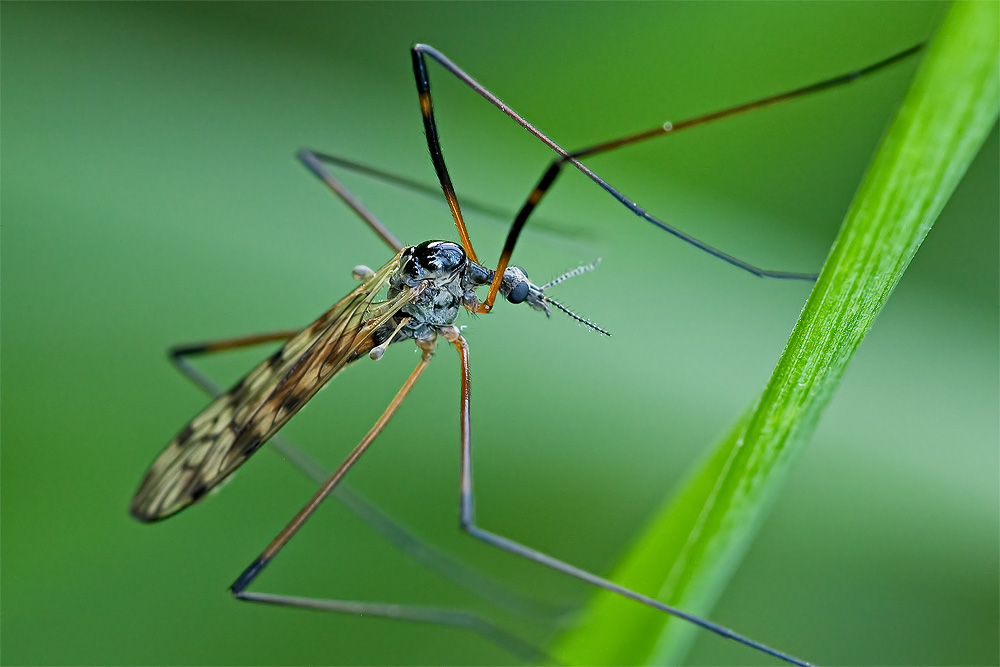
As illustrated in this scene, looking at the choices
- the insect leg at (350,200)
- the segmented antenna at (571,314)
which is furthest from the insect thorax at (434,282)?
the insect leg at (350,200)

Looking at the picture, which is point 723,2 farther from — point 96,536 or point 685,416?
point 96,536

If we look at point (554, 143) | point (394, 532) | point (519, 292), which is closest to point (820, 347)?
point (554, 143)

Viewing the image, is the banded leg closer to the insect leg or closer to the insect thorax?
the insect thorax

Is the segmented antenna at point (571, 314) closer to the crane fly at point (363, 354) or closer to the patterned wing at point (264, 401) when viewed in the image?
the crane fly at point (363, 354)

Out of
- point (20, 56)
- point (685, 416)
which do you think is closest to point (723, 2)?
point (685, 416)

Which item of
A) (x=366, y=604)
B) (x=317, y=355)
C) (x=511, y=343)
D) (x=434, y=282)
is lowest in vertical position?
(x=366, y=604)

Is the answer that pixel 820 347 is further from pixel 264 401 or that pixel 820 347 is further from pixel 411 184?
pixel 411 184

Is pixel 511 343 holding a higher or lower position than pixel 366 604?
higher
